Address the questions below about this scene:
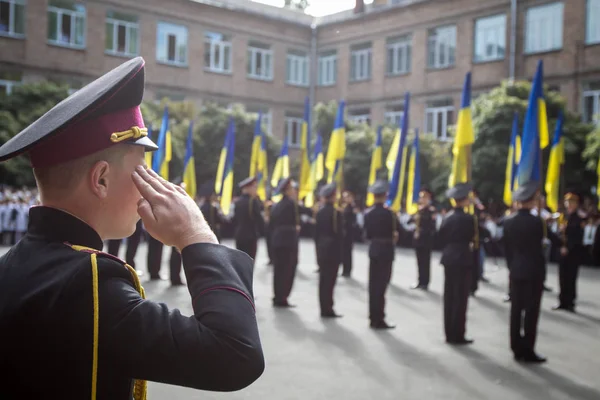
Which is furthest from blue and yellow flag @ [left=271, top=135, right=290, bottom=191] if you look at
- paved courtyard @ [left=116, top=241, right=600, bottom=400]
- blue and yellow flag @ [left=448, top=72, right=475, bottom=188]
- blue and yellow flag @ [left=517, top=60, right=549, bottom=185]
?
blue and yellow flag @ [left=517, top=60, right=549, bottom=185]

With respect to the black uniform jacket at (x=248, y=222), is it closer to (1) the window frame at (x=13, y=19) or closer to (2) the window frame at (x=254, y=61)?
(1) the window frame at (x=13, y=19)

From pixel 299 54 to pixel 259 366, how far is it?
106 ft

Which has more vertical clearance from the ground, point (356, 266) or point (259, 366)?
point (259, 366)

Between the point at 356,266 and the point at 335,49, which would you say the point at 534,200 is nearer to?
the point at 356,266

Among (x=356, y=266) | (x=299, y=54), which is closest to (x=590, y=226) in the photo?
(x=356, y=266)

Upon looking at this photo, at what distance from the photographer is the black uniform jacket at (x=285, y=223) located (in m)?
10.3

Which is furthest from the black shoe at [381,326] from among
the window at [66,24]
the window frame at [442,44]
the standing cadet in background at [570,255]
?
the window at [66,24]

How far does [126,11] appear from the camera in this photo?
2686 cm

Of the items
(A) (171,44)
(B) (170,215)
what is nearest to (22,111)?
(A) (171,44)

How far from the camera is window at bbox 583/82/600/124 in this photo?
22938mm

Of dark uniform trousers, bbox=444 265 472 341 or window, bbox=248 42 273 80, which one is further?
window, bbox=248 42 273 80

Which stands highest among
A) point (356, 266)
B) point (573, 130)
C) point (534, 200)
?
point (573, 130)

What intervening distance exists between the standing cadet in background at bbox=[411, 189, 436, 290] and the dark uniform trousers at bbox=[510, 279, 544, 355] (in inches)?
199

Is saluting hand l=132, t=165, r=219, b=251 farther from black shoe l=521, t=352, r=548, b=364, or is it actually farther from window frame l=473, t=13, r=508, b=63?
window frame l=473, t=13, r=508, b=63
